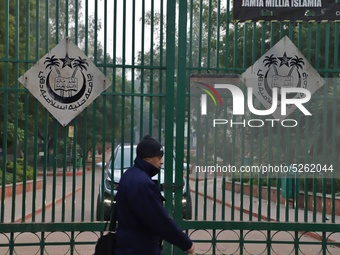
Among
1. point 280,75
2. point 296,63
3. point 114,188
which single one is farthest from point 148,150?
point 114,188

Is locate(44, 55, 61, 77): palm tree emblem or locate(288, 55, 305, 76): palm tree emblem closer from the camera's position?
locate(44, 55, 61, 77): palm tree emblem

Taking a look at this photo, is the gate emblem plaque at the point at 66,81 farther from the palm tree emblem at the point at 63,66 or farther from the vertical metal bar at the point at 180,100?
the vertical metal bar at the point at 180,100

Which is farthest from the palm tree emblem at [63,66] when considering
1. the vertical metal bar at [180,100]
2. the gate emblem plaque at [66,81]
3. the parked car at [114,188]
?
the vertical metal bar at [180,100]

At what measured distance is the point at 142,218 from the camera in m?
4.53

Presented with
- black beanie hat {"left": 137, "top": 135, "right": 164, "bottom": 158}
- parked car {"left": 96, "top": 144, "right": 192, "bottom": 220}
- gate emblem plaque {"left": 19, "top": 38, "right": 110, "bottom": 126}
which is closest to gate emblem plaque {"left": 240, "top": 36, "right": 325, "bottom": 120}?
→ parked car {"left": 96, "top": 144, "right": 192, "bottom": 220}

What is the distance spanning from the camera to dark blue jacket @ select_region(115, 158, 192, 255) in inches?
178

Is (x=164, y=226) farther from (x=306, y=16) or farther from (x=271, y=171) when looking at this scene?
(x=306, y=16)

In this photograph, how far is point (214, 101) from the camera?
7027 millimetres

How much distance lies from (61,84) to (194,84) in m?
1.50

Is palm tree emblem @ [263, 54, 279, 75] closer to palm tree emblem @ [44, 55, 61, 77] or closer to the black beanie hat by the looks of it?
palm tree emblem @ [44, 55, 61, 77]

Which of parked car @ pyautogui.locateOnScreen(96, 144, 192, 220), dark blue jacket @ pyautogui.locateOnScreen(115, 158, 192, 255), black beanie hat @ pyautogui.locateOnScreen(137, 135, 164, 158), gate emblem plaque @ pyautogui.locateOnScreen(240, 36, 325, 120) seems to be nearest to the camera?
dark blue jacket @ pyautogui.locateOnScreen(115, 158, 192, 255)

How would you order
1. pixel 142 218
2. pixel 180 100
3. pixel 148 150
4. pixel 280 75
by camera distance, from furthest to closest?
1. pixel 280 75
2. pixel 180 100
3. pixel 148 150
4. pixel 142 218

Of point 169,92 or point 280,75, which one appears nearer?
point 169,92

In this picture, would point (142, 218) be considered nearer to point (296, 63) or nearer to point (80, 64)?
point (80, 64)
